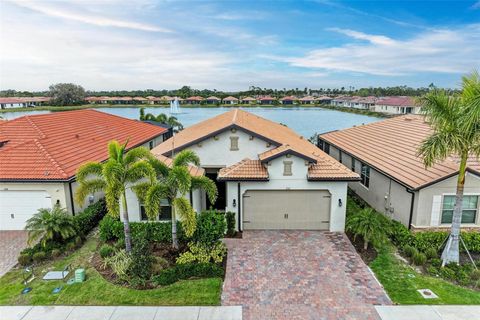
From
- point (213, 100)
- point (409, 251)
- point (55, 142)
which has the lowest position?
point (409, 251)

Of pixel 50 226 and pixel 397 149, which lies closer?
pixel 50 226

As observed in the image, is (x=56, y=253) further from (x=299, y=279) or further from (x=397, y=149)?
(x=397, y=149)

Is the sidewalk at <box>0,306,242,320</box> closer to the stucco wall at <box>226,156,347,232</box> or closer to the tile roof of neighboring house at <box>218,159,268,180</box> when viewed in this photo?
the stucco wall at <box>226,156,347,232</box>

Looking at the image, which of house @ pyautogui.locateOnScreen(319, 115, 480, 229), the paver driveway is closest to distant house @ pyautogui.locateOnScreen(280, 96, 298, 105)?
house @ pyautogui.locateOnScreen(319, 115, 480, 229)

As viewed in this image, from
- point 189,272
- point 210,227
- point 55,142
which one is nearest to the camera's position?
point 189,272

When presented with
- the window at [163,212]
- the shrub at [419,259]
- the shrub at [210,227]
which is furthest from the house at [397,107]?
the window at [163,212]

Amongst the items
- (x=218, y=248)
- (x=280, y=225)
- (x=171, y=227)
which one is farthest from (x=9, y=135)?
(x=280, y=225)

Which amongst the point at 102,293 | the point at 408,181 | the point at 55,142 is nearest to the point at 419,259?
the point at 408,181
